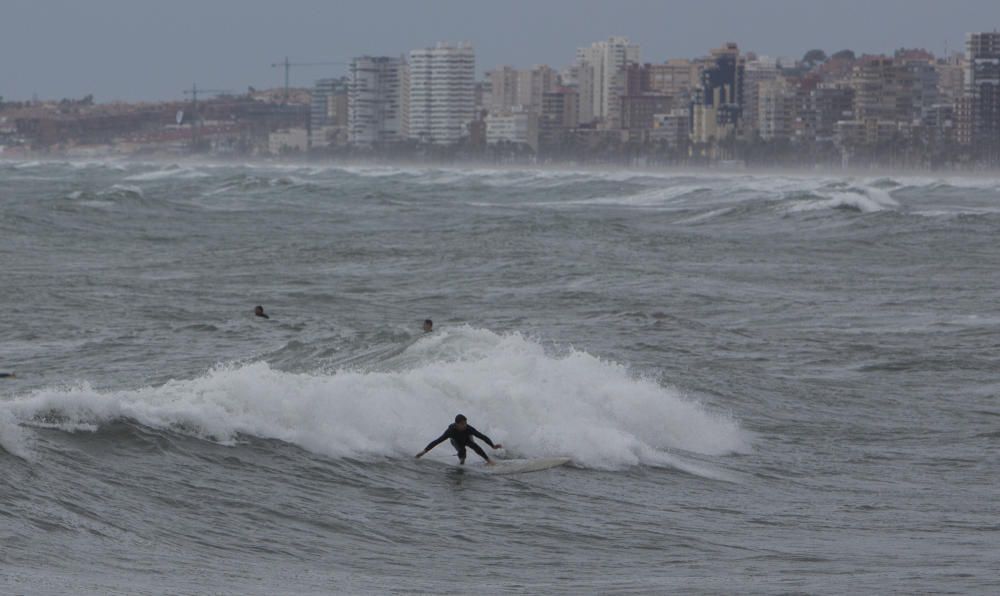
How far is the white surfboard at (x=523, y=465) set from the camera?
1664 cm

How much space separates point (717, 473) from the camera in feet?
57.9

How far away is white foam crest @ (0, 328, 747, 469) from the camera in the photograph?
55.0ft

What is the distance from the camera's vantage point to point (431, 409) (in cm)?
1886

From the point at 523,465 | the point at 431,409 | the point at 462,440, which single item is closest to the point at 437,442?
the point at 462,440

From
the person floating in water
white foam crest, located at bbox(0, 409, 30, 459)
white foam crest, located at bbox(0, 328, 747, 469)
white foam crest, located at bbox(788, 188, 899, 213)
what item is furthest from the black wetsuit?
white foam crest, located at bbox(788, 188, 899, 213)

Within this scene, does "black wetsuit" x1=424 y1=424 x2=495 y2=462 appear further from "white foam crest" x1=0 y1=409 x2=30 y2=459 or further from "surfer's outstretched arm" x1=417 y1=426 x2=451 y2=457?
"white foam crest" x1=0 y1=409 x2=30 y2=459

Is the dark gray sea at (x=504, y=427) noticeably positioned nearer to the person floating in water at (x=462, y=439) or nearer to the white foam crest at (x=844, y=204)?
the person floating in water at (x=462, y=439)

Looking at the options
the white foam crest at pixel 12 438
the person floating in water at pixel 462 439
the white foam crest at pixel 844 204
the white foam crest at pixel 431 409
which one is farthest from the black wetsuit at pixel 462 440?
the white foam crest at pixel 844 204

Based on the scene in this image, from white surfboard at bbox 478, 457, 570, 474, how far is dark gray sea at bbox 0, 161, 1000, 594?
0.16 metres

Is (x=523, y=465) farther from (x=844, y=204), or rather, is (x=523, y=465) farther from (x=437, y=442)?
(x=844, y=204)

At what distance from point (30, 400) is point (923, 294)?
23311 millimetres

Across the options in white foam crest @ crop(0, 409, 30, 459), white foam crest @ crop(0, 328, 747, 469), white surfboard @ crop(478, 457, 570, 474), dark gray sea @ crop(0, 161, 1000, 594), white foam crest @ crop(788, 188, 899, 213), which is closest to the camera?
dark gray sea @ crop(0, 161, 1000, 594)

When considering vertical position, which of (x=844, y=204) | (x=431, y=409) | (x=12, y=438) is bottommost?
(x=431, y=409)

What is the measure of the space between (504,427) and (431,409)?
2.75 ft
